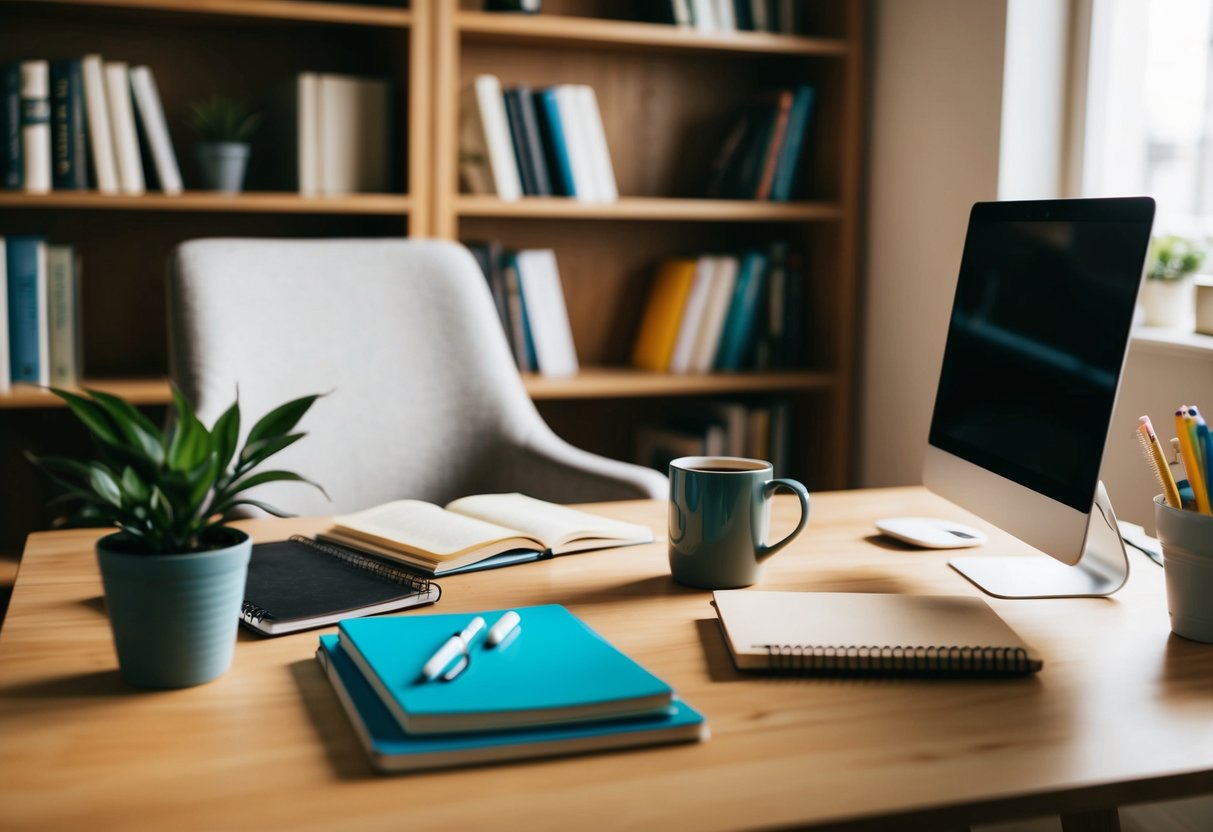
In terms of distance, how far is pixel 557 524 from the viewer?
46.4 inches

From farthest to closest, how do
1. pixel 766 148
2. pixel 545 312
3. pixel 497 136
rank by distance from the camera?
pixel 766 148 < pixel 545 312 < pixel 497 136

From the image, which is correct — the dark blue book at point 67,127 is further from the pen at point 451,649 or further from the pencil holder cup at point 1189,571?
the pencil holder cup at point 1189,571

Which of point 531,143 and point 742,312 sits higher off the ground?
point 531,143

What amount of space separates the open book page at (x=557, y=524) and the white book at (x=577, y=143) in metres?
1.27

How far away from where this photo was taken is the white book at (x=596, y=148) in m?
2.44

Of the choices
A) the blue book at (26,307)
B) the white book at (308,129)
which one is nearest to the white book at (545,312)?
the white book at (308,129)

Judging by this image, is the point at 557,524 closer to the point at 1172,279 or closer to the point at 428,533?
the point at 428,533

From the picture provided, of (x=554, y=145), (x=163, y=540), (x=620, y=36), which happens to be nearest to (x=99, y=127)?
(x=554, y=145)

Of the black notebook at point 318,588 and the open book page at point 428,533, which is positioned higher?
the open book page at point 428,533

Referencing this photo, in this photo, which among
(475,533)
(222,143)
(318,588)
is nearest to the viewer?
(318,588)

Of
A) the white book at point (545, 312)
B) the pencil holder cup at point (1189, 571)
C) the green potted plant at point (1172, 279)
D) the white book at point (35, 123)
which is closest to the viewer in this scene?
the pencil holder cup at point (1189, 571)

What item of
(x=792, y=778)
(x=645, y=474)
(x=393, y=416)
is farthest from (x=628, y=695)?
(x=393, y=416)

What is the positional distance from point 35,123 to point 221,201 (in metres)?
0.34

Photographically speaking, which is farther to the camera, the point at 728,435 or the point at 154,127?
the point at 728,435
